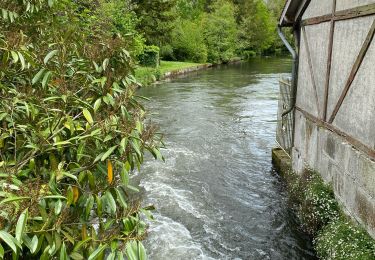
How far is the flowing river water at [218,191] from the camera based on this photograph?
602cm

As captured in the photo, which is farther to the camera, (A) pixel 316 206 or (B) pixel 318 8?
(B) pixel 318 8

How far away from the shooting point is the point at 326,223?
5906 mm

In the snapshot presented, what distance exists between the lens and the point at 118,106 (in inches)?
126

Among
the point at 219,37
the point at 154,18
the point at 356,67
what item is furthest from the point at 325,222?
the point at 219,37

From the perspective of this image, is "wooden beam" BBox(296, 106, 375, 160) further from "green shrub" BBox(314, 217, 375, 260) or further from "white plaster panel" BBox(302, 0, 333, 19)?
"white plaster panel" BBox(302, 0, 333, 19)

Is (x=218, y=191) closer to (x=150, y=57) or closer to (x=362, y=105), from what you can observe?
(x=362, y=105)

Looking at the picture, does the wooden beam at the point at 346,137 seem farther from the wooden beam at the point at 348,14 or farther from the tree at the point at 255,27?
the tree at the point at 255,27

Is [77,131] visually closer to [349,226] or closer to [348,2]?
[349,226]

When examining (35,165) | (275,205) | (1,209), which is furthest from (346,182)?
(1,209)

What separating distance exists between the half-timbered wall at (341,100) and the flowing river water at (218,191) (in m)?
1.15

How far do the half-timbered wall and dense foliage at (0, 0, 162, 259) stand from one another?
3134mm

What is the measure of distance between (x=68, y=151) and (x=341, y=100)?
4293 mm

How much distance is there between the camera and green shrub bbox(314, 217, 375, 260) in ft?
15.2

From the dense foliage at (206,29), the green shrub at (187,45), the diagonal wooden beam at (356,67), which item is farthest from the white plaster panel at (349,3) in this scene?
the green shrub at (187,45)
